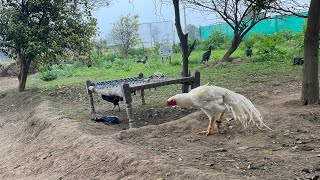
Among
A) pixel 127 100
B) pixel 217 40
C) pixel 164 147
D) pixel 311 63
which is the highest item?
pixel 217 40

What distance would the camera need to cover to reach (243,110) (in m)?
5.36

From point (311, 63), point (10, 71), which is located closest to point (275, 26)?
point (10, 71)

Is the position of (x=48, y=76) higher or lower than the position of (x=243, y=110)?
lower

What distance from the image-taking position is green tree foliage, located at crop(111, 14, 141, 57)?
92.3ft

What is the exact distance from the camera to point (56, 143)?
6629 mm

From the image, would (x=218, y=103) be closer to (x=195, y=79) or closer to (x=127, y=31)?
(x=195, y=79)

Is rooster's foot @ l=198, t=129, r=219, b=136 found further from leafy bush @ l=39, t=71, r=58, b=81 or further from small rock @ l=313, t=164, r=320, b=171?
leafy bush @ l=39, t=71, r=58, b=81

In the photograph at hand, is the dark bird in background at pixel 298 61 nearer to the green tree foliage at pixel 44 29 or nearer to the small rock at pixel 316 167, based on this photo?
the green tree foliage at pixel 44 29

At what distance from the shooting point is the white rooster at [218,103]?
5.36 m

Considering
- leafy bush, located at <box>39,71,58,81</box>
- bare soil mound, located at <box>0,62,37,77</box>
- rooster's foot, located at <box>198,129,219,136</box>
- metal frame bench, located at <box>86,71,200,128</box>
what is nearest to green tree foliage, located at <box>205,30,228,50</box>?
bare soil mound, located at <box>0,62,37,77</box>

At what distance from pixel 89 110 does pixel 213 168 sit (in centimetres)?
568

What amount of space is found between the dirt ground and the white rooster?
19cm

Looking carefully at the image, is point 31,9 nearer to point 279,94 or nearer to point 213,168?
point 279,94

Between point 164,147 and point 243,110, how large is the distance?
1.14 metres
